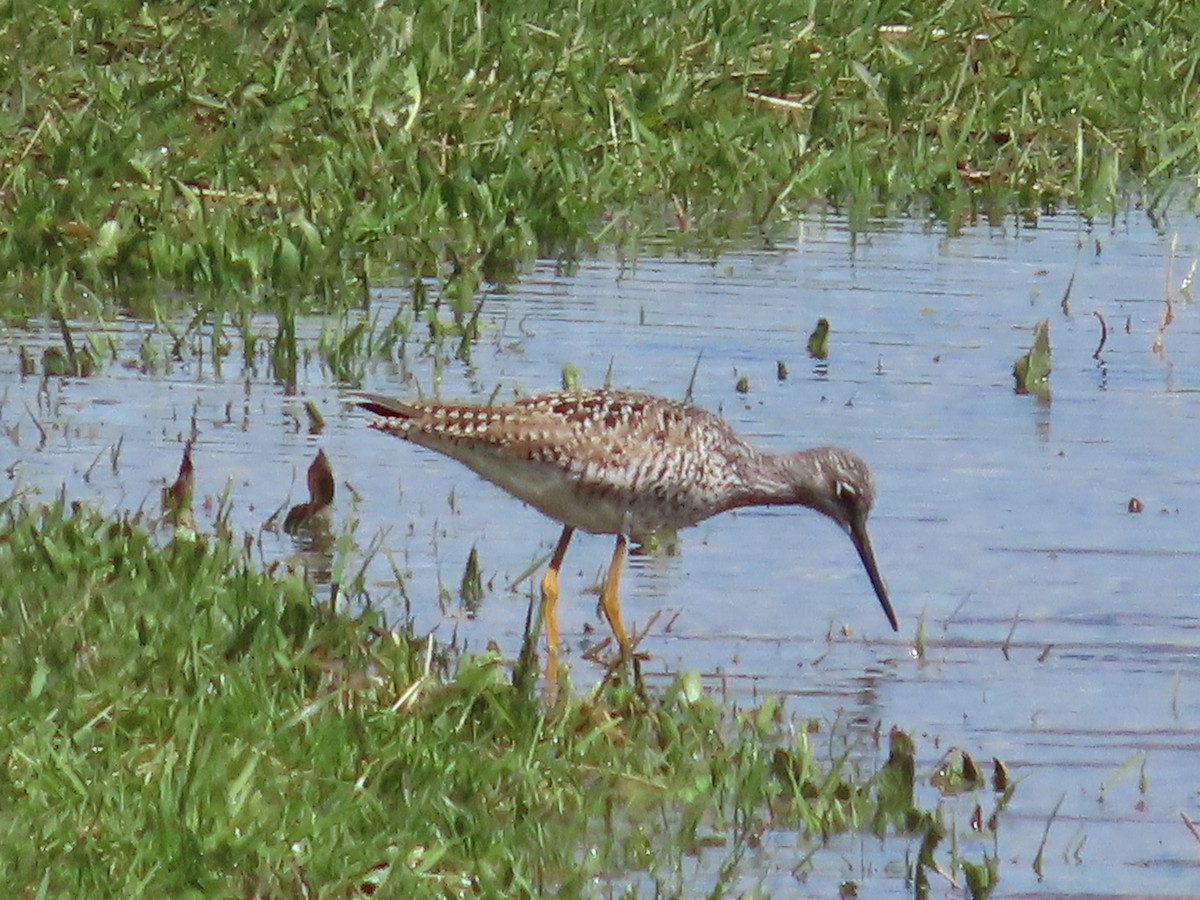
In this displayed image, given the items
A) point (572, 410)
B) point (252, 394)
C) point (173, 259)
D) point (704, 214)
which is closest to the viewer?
point (572, 410)

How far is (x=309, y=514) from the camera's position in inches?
339

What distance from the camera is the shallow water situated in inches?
292

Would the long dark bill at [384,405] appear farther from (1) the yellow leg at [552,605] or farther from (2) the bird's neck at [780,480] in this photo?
(2) the bird's neck at [780,480]

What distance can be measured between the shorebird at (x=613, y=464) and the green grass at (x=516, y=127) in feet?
7.94

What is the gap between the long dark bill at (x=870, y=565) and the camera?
816cm

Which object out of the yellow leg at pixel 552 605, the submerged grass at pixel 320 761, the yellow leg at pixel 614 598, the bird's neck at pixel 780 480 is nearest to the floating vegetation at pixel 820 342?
the bird's neck at pixel 780 480

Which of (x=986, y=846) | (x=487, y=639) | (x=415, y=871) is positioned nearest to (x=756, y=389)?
(x=487, y=639)

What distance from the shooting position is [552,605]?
322 inches

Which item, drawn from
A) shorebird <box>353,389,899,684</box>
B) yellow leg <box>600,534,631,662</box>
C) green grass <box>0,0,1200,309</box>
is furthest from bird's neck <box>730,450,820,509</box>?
green grass <box>0,0,1200,309</box>

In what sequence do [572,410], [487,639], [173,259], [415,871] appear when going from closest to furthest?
1. [415,871]
2. [487,639]
3. [572,410]
4. [173,259]

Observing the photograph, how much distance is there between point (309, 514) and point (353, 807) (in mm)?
2454

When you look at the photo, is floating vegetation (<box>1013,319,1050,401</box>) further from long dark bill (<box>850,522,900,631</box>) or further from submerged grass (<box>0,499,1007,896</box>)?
submerged grass (<box>0,499,1007,896</box>)

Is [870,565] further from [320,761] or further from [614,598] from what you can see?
[320,761]

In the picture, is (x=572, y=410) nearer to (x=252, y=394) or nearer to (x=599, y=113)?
(x=252, y=394)
